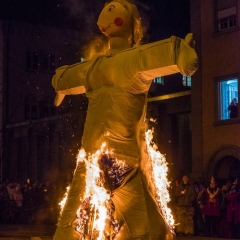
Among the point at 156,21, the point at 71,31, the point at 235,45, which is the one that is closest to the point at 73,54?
the point at 71,31

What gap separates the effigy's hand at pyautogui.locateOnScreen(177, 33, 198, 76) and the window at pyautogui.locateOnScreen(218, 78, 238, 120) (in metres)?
15.5

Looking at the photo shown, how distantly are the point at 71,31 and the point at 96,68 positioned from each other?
29593mm

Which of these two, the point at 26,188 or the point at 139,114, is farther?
the point at 26,188

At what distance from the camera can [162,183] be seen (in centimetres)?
971

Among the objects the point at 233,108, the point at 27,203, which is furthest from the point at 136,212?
the point at 27,203

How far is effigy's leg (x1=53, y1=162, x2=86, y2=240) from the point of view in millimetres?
9133

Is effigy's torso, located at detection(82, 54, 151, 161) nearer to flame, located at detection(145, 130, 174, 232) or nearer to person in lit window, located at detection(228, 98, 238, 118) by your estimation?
flame, located at detection(145, 130, 174, 232)

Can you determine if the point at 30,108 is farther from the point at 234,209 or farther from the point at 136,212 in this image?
the point at 136,212

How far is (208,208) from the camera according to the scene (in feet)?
57.4

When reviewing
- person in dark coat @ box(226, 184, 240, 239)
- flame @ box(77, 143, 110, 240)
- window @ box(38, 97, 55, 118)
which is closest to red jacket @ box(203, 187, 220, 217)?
person in dark coat @ box(226, 184, 240, 239)

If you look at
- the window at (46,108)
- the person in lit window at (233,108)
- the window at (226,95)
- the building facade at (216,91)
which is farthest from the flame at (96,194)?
the window at (46,108)

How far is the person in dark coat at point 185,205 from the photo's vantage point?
17797 millimetres

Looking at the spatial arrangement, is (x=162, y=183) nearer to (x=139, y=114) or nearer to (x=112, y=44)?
(x=139, y=114)

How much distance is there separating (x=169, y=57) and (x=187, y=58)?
316 mm
